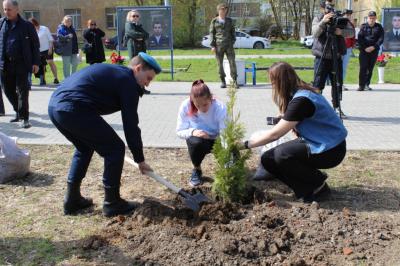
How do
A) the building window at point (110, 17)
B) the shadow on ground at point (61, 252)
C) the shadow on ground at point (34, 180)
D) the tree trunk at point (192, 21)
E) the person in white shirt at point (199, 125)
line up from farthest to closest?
the building window at point (110, 17) → the tree trunk at point (192, 21) → the shadow on ground at point (34, 180) → the person in white shirt at point (199, 125) → the shadow on ground at point (61, 252)

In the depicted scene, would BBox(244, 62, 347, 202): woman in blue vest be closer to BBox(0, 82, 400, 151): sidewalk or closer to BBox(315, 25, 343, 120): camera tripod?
BBox(0, 82, 400, 151): sidewalk

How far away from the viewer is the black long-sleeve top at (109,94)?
3924mm

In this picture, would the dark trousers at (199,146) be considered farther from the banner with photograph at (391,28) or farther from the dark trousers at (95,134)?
the banner with photograph at (391,28)

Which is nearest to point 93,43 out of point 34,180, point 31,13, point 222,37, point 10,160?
point 222,37

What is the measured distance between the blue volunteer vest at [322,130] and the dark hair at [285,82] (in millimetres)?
189

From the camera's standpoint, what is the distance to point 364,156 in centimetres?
620

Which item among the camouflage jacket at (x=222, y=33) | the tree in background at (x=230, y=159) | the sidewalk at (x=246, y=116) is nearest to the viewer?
the tree in background at (x=230, y=159)

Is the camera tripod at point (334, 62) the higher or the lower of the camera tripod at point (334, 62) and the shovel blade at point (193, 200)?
the higher

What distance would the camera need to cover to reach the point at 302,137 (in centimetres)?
452

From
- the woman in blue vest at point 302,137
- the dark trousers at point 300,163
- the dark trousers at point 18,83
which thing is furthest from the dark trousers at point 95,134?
the dark trousers at point 18,83

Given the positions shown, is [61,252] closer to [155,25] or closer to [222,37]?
[222,37]

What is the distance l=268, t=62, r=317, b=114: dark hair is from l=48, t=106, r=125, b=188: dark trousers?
4.62ft

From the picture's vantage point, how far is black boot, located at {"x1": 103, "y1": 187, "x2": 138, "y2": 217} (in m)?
4.30

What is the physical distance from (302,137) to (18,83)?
494 centimetres
